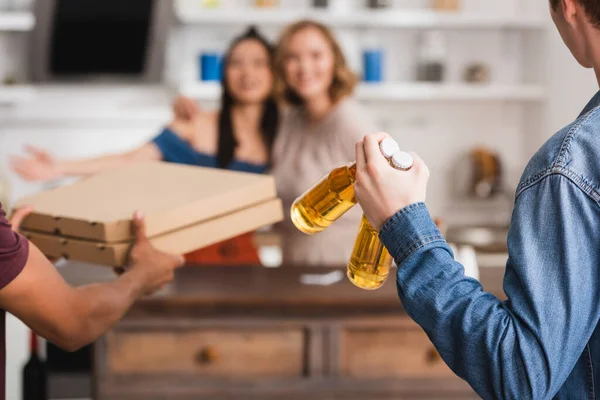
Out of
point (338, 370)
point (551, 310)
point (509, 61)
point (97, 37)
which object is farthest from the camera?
point (509, 61)

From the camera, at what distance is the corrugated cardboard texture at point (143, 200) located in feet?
3.69

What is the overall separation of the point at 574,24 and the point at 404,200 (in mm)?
236

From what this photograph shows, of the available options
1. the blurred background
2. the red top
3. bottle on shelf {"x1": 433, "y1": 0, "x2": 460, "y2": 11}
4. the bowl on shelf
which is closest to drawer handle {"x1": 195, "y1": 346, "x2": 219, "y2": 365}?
the red top

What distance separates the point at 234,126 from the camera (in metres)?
2.48

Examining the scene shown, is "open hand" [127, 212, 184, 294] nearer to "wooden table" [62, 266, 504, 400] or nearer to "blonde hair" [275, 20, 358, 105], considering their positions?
"wooden table" [62, 266, 504, 400]

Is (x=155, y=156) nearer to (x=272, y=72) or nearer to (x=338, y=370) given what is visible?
(x=272, y=72)

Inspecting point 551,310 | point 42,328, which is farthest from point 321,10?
point 551,310

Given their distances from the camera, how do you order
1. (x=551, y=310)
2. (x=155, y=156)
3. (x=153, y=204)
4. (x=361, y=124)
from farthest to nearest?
(x=155, y=156), (x=361, y=124), (x=153, y=204), (x=551, y=310)

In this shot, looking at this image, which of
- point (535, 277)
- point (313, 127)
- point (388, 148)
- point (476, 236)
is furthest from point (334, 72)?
point (535, 277)

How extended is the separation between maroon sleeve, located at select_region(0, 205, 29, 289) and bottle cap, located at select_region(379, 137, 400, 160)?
430mm

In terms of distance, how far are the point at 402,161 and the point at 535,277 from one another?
172 mm

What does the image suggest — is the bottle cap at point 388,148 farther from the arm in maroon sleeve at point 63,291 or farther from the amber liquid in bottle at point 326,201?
the arm in maroon sleeve at point 63,291

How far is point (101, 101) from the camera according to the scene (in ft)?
11.7

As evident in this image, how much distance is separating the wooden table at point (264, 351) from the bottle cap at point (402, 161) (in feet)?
2.61
